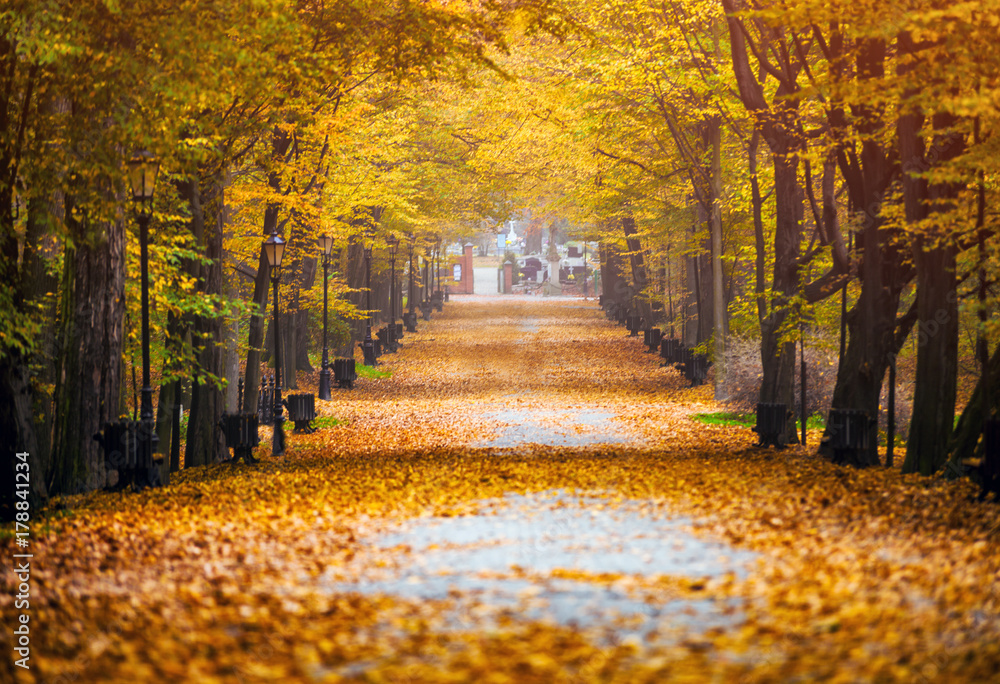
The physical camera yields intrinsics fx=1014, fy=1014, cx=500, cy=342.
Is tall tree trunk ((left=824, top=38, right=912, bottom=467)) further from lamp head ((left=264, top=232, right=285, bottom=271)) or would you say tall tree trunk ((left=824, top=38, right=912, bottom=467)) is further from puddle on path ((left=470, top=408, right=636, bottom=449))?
lamp head ((left=264, top=232, right=285, bottom=271))

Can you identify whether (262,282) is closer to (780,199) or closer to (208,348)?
(208,348)

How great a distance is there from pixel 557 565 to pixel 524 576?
40 cm

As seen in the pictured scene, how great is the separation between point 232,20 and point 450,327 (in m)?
35.5

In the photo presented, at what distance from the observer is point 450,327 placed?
4656cm

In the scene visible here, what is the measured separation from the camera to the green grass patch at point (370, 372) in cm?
3103

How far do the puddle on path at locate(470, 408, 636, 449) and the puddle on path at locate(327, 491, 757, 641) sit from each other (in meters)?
7.30

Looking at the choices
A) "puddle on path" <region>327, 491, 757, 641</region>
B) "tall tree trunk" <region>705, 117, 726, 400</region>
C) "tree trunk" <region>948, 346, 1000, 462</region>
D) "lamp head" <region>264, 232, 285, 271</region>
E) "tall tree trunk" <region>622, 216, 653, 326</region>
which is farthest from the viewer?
"tall tree trunk" <region>622, 216, 653, 326</region>

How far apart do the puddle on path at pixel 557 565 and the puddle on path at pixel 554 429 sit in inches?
287

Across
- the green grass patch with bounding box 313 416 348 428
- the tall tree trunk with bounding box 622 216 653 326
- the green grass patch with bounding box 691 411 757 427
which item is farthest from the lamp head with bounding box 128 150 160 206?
the tall tree trunk with bounding box 622 216 653 326

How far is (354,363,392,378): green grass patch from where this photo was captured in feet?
102

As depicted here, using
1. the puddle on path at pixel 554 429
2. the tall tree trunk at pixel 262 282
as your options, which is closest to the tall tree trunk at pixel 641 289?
the puddle on path at pixel 554 429

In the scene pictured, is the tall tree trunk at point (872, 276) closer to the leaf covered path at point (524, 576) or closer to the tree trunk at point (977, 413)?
the leaf covered path at point (524, 576)

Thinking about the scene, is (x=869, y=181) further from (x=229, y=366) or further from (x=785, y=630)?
(x=229, y=366)

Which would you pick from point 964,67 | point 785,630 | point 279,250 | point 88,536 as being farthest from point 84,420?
point 964,67
